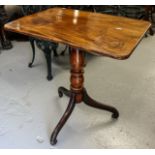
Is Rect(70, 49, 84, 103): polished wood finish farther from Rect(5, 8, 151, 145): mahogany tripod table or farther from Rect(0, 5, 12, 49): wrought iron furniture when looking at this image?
Rect(0, 5, 12, 49): wrought iron furniture

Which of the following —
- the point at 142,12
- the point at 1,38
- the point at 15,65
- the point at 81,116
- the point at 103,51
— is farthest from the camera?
the point at 142,12

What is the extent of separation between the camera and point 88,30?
3.95ft

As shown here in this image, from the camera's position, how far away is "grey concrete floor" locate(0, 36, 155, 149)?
1495 mm

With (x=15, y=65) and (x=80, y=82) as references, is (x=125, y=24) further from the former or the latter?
(x=15, y=65)

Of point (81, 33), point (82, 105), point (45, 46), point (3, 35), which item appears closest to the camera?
point (81, 33)

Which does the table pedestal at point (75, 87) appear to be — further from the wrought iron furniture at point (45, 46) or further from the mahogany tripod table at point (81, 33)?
the wrought iron furniture at point (45, 46)

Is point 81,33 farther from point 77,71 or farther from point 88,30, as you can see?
point 77,71

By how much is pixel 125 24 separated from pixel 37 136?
94cm

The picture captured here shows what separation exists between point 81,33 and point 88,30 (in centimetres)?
6

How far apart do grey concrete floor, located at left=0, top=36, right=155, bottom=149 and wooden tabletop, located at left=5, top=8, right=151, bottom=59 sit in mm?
730

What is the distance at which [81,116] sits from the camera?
169cm

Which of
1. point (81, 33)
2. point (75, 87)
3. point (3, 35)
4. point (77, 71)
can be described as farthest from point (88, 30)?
point (3, 35)

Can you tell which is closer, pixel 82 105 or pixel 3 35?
pixel 82 105
